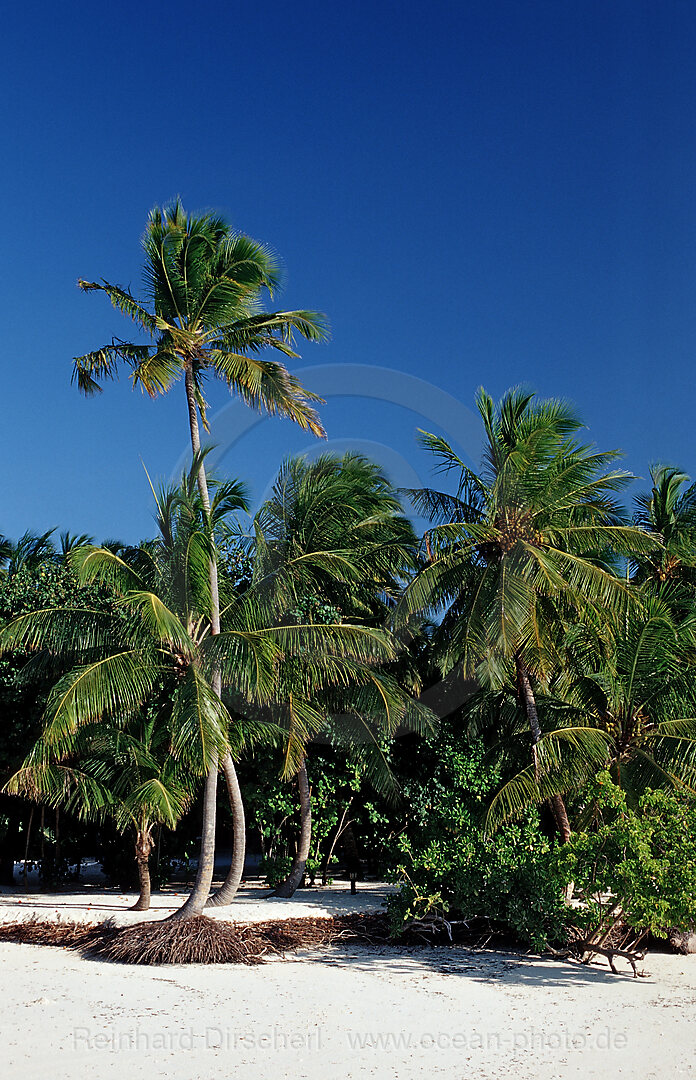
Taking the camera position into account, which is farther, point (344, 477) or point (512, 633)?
point (344, 477)

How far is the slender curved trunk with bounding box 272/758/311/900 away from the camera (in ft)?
49.6

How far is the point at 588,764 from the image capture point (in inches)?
498

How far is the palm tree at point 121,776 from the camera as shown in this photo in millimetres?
12562

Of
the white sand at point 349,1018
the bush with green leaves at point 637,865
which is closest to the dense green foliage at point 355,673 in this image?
the bush with green leaves at point 637,865

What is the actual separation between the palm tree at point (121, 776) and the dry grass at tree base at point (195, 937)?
147 cm

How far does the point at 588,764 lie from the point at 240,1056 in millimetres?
6970

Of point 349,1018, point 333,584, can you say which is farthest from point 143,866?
point 349,1018

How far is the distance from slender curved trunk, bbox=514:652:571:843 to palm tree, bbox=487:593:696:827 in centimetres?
27

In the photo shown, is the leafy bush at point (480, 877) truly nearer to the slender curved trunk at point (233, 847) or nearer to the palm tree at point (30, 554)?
the slender curved trunk at point (233, 847)

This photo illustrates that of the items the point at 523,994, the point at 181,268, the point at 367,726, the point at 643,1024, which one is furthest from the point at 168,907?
the point at 181,268

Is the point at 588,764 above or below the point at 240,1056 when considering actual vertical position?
above

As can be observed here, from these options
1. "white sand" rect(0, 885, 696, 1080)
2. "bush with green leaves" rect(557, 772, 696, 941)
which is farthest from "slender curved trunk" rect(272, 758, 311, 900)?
"bush with green leaves" rect(557, 772, 696, 941)

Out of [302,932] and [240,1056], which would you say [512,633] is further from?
[240,1056]

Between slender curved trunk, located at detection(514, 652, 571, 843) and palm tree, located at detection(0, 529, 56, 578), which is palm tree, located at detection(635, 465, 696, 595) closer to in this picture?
slender curved trunk, located at detection(514, 652, 571, 843)
